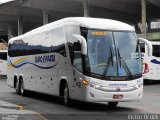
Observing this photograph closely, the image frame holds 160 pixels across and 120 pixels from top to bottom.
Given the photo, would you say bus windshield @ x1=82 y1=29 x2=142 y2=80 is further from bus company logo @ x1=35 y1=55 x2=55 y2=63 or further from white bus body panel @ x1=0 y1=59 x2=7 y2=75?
white bus body panel @ x1=0 y1=59 x2=7 y2=75

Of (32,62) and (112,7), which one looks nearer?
(32,62)

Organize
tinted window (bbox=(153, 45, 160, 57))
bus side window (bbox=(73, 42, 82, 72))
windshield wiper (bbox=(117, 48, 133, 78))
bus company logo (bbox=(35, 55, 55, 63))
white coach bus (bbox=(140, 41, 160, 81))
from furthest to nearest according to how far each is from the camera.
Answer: tinted window (bbox=(153, 45, 160, 57)), white coach bus (bbox=(140, 41, 160, 81)), bus company logo (bbox=(35, 55, 55, 63)), bus side window (bbox=(73, 42, 82, 72)), windshield wiper (bbox=(117, 48, 133, 78))

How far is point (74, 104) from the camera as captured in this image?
17.7m

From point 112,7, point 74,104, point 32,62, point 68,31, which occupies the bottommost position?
point 74,104

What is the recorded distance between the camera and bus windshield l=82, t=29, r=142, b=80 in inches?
600

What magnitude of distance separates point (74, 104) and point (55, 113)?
311 cm

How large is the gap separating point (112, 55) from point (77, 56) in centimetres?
123

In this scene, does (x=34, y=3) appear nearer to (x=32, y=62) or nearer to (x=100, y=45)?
(x=32, y=62)

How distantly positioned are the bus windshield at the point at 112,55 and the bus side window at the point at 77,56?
387 millimetres

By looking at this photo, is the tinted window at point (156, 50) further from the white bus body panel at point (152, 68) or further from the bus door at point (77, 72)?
the bus door at point (77, 72)

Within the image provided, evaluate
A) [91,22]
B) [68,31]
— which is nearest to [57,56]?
[68,31]

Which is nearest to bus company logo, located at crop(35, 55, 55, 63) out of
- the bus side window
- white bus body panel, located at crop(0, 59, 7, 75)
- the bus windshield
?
the bus side window

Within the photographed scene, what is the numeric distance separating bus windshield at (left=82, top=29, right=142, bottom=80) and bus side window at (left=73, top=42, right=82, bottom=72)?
39 cm

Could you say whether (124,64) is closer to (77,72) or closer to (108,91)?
(108,91)
